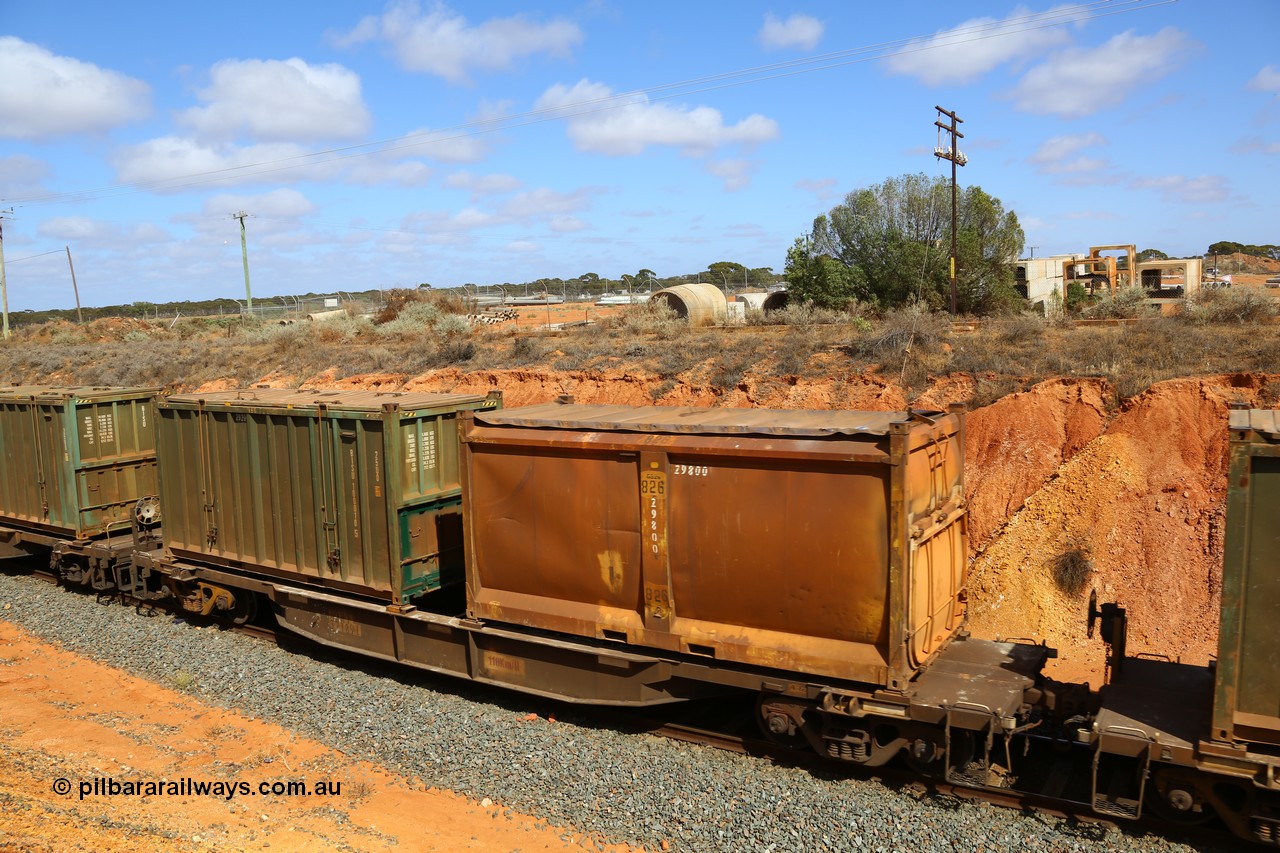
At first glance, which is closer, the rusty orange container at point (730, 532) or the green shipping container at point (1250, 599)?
the green shipping container at point (1250, 599)

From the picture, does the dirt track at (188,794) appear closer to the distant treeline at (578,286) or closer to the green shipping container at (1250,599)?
the green shipping container at (1250,599)

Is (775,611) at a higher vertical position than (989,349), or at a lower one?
lower

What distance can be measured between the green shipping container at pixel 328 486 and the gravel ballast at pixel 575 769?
4.05 ft

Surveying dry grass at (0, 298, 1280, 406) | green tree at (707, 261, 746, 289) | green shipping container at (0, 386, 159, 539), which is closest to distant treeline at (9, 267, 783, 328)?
green tree at (707, 261, 746, 289)

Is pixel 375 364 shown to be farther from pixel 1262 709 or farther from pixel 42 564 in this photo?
pixel 1262 709

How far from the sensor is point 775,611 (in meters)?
7.73

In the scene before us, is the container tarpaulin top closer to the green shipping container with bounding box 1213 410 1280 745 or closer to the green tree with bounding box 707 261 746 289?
the green shipping container with bounding box 1213 410 1280 745

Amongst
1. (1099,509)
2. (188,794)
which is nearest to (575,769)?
(188,794)

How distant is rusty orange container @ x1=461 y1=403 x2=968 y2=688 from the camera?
727cm

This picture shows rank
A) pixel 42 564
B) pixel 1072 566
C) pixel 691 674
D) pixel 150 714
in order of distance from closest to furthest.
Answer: pixel 691 674
pixel 150 714
pixel 1072 566
pixel 42 564

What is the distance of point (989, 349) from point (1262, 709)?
11.9 meters

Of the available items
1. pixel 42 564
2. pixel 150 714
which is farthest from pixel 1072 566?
pixel 42 564

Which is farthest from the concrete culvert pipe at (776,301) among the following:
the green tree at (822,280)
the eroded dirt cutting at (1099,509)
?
the eroded dirt cutting at (1099,509)

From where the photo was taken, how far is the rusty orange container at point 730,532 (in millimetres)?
7270
